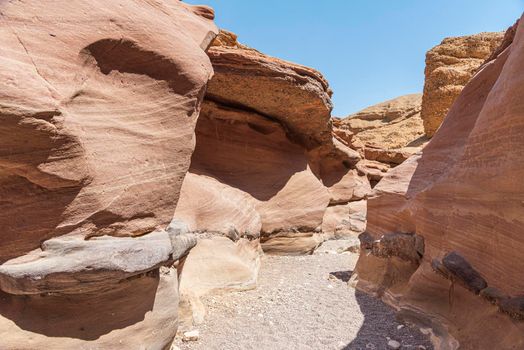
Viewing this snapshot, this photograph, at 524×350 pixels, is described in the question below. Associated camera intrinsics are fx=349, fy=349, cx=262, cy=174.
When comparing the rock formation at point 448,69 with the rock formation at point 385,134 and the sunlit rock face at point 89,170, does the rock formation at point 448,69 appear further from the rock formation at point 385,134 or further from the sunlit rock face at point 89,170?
the sunlit rock face at point 89,170

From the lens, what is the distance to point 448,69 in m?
18.3

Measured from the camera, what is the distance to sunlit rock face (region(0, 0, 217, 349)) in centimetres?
251

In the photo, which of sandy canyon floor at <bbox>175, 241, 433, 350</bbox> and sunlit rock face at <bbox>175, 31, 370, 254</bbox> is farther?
sunlit rock face at <bbox>175, 31, 370, 254</bbox>

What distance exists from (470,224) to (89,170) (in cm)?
340

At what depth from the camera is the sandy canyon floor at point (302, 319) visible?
3.57 m

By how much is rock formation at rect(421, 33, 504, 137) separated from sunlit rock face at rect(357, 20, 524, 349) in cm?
1491

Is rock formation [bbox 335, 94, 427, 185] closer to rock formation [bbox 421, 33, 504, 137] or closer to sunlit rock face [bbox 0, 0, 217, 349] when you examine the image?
rock formation [bbox 421, 33, 504, 137]

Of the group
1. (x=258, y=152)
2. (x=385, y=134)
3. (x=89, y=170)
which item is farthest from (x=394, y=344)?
(x=385, y=134)

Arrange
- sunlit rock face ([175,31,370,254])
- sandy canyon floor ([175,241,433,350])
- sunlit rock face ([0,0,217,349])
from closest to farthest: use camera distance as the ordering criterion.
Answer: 1. sunlit rock face ([0,0,217,349])
2. sandy canyon floor ([175,241,433,350])
3. sunlit rock face ([175,31,370,254])

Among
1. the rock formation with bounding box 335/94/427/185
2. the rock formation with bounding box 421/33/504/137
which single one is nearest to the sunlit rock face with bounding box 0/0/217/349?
the rock formation with bounding box 335/94/427/185

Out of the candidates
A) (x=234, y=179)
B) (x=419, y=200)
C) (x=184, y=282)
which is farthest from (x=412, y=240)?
(x=234, y=179)

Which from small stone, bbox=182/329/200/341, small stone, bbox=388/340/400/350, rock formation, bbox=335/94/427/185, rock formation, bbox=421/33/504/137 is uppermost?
rock formation, bbox=421/33/504/137

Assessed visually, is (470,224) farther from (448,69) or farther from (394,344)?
(448,69)

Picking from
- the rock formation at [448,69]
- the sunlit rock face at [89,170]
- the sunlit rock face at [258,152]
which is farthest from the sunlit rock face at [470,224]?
the rock formation at [448,69]
